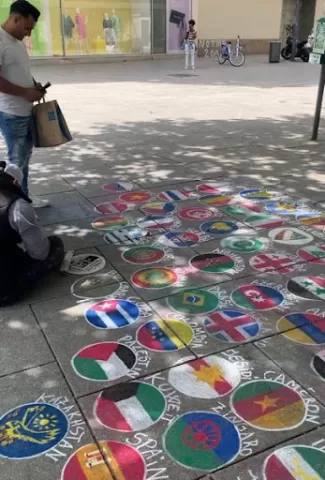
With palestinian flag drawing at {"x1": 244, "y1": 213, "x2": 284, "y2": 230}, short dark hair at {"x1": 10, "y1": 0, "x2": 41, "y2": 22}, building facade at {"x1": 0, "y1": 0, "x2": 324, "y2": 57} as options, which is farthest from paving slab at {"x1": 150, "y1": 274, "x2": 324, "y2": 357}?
building facade at {"x1": 0, "y1": 0, "x2": 324, "y2": 57}

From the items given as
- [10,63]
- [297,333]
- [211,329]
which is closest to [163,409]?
[211,329]

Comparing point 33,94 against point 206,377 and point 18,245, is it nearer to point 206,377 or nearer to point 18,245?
point 18,245

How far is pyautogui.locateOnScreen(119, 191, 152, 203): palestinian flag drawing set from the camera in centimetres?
523

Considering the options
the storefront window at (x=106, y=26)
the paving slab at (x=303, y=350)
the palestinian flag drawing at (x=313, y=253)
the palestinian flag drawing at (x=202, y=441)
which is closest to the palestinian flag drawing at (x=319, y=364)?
the paving slab at (x=303, y=350)

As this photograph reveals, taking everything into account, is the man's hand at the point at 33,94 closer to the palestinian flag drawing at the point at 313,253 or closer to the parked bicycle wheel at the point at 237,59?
the palestinian flag drawing at the point at 313,253

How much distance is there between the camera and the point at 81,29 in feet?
70.4

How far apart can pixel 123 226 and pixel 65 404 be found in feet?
7.49

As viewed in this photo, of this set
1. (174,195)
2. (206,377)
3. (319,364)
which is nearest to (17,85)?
(174,195)

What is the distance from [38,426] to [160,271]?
5.39ft

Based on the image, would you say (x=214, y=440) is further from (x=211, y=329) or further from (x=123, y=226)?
(x=123, y=226)

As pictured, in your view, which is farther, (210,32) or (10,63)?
(210,32)

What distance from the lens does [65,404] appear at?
97.0 inches

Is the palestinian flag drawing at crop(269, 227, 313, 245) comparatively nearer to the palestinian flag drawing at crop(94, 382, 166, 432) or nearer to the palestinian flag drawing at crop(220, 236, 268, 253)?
the palestinian flag drawing at crop(220, 236, 268, 253)

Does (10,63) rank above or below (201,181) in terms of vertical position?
above
